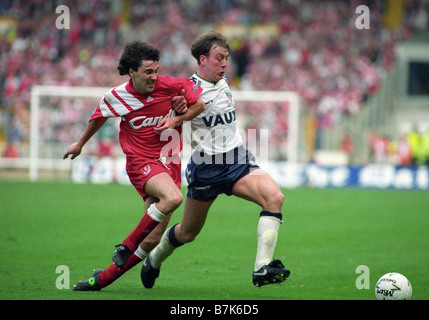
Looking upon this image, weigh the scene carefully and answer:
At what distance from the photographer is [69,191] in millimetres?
17906

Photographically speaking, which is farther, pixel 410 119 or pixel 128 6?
pixel 128 6

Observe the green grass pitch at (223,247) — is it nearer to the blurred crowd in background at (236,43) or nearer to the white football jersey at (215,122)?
the white football jersey at (215,122)

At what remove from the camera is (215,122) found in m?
6.56

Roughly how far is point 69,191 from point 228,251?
9.66 meters

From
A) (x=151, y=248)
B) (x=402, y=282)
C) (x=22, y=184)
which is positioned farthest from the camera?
(x=22, y=184)

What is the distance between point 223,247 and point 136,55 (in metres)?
4.11

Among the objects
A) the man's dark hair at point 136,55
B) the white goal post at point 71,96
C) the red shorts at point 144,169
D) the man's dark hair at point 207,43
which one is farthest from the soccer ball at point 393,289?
the white goal post at point 71,96

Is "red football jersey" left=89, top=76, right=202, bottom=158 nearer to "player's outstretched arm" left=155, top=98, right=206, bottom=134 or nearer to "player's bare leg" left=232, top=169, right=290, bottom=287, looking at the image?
"player's outstretched arm" left=155, top=98, right=206, bottom=134

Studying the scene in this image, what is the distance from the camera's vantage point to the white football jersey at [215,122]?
655 cm

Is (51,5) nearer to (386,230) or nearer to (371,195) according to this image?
(371,195)

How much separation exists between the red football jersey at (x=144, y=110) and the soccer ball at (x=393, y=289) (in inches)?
91.7

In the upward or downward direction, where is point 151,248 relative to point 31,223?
upward

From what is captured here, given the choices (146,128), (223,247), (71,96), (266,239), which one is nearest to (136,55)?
(146,128)

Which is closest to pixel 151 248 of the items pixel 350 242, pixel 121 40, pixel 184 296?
pixel 184 296
